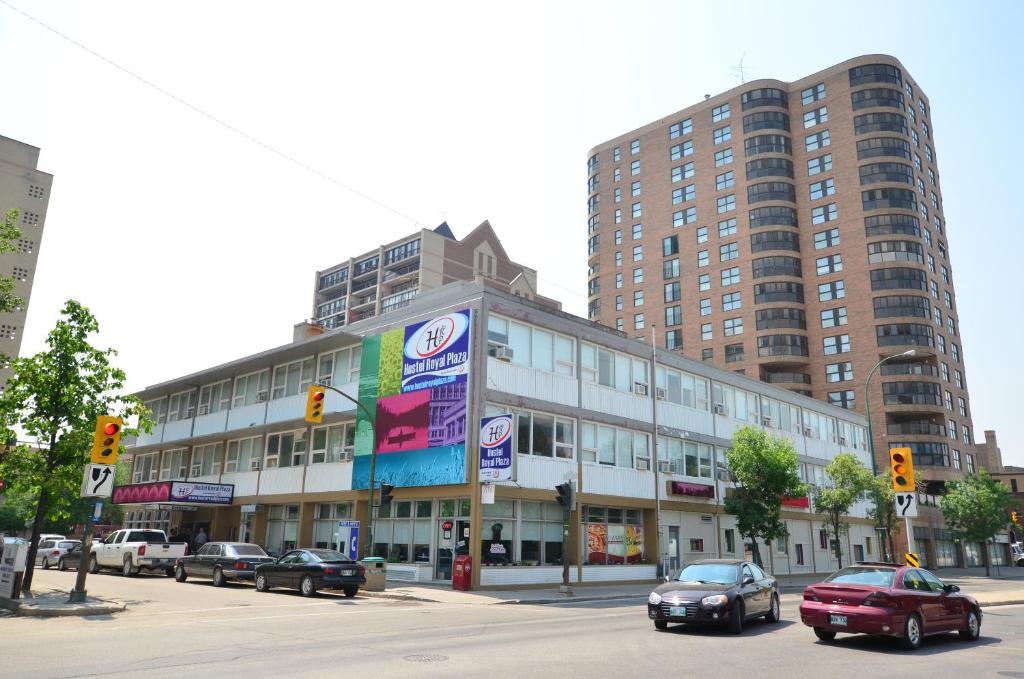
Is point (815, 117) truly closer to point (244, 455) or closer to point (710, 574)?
point (244, 455)

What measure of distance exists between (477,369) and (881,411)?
2041 inches

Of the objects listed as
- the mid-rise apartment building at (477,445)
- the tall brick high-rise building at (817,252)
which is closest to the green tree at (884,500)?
the mid-rise apartment building at (477,445)

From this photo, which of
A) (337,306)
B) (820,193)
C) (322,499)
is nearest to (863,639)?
(322,499)

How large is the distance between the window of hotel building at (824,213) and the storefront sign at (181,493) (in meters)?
59.7

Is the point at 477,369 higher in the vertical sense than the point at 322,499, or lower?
higher

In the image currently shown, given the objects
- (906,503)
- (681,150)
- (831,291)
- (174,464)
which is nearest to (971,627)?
(906,503)

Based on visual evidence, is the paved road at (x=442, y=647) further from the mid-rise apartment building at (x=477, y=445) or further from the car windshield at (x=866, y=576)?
the mid-rise apartment building at (x=477, y=445)

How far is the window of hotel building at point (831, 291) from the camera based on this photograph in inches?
2766

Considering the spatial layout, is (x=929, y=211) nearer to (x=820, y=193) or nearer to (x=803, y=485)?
(x=820, y=193)

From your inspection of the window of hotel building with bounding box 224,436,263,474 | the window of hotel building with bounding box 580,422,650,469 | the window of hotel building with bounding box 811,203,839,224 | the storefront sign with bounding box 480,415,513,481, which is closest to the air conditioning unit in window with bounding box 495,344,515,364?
the storefront sign with bounding box 480,415,513,481

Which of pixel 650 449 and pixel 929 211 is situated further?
pixel 929 211

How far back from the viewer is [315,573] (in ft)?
71.6

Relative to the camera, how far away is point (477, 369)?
2719 centimetres

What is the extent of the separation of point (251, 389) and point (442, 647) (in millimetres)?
29903
